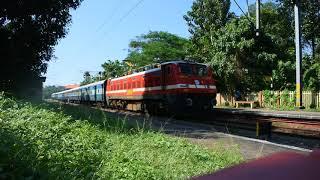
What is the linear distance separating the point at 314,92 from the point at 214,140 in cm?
2105

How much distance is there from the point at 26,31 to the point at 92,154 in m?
17.2

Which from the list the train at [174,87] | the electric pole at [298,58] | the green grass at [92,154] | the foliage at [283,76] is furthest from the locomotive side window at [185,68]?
the foliage at [283,76]

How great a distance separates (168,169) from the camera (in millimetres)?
7418

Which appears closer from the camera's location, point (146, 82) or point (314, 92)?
point (146, 82)

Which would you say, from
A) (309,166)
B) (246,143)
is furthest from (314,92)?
(309,166)

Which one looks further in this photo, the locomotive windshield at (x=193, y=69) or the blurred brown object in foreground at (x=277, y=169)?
the locomotive windshield at (x=193, y=69)

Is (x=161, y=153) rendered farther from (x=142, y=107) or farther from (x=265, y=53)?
(x=265, y=53)

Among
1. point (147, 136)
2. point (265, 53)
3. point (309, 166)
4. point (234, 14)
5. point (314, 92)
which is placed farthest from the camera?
point (234, 14)

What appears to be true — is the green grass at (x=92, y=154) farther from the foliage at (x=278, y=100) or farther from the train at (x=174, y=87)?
the foliage at (x=278, y=100)

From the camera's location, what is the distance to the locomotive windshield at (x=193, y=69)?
22891 mm

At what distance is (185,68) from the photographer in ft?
75.4

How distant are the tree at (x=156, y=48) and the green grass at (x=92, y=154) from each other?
61.4 meters

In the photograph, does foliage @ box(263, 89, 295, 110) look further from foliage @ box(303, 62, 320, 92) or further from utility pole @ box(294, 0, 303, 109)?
utility pole @ box(294, 0, 303, 109)

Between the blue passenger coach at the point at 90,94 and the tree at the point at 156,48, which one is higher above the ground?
the tree at the point at 156,48
